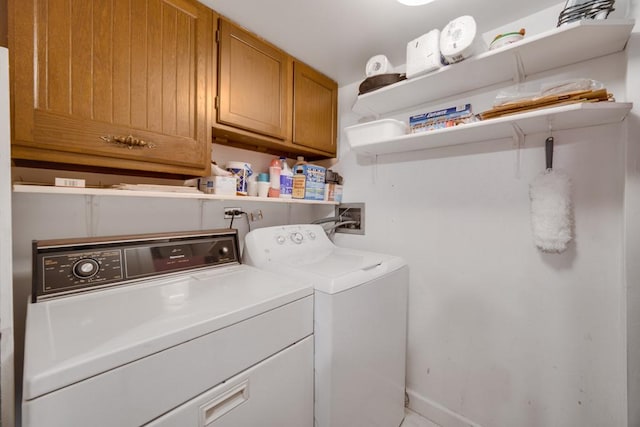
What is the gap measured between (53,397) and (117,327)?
0.60ft

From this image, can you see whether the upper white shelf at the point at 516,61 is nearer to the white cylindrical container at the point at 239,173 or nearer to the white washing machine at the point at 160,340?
the white cylindrical container at the point at 239,173

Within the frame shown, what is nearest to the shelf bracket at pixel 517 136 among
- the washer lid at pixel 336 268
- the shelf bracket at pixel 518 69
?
the shelf bracket at pixel 518 69

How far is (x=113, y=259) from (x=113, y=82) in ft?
2.14

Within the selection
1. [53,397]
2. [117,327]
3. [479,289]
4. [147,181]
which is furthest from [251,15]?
[479,289]

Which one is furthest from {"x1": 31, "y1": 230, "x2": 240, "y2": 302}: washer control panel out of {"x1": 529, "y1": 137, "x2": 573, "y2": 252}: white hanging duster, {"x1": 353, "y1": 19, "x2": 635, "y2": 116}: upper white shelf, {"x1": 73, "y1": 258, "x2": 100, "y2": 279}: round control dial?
{"x1": 529, "y1": 137, "x2": 573, "y2": 252}: white hanging duster

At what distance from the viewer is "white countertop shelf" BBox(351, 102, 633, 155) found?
0.96 m

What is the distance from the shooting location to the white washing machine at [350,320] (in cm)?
104

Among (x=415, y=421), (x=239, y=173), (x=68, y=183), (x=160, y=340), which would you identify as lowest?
(x=415, y=421)

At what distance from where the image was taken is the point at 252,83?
4.56 feet

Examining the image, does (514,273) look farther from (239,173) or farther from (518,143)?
(239,173)

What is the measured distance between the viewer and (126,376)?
607 mm

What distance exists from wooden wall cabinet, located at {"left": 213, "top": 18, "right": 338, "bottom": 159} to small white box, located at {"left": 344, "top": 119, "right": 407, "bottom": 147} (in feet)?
1.06

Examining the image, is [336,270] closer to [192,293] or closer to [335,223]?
[192,293]

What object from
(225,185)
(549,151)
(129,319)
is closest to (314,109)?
(225,185)
